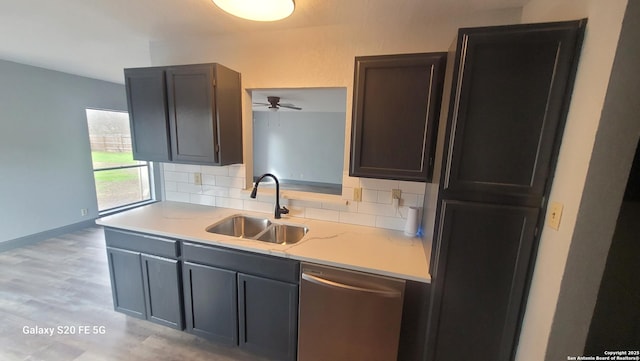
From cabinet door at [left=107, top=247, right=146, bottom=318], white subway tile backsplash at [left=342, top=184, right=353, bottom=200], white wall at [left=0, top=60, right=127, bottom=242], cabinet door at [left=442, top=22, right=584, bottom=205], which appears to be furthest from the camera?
white wall at [left=0, top=60, right=127, bottom=242]

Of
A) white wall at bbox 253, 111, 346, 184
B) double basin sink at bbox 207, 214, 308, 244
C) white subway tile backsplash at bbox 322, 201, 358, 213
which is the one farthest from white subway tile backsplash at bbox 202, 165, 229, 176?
white wall at bbox 253, 111, 346, 184

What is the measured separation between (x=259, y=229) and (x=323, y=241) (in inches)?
30.4

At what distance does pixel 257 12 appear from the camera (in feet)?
4.26

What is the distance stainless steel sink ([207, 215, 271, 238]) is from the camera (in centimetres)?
214

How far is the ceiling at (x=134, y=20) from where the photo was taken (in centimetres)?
158

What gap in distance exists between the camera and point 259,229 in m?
2.22

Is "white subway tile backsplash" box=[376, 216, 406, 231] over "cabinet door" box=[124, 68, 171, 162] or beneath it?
beneath

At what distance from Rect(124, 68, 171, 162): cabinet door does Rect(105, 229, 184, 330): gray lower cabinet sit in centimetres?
73

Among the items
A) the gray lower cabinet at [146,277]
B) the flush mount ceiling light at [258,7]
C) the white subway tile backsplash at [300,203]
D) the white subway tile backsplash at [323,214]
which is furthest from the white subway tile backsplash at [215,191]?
the flush mount ceiling light at [258,7]

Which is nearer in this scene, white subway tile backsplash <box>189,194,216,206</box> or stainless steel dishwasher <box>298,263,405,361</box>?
stainless steel dishwasher <box>298,263,405,361</box>

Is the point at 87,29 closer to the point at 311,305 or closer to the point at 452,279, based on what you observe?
the point at 311,305

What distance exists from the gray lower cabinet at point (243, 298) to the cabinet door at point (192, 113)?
2.50ft

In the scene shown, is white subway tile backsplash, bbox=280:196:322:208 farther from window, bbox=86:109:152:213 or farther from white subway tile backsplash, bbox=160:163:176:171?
window, bbox=86:109:152:213

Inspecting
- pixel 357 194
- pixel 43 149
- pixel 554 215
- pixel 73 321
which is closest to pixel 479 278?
pixel 554 215
